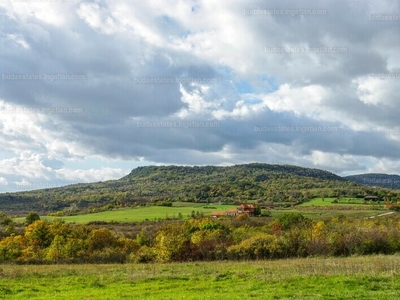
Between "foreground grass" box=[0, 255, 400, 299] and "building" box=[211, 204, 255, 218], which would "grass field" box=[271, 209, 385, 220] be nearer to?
"building" box=[211, 204, 255, 218]

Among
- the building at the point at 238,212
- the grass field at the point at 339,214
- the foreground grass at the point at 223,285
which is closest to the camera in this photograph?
the foreground grass at the point at 223,285

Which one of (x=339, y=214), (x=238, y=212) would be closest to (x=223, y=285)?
(x=339, y=214)

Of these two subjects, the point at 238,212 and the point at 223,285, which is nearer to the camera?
the point at 223,285

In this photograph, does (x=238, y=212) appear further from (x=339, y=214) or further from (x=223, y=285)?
(x=223, y=285)

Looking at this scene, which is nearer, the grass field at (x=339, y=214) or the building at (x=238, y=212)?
the grass field at (x=339, y=214)

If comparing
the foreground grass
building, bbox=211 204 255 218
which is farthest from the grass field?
the foreground grass

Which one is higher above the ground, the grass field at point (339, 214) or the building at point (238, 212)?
the building at point (238, 212)

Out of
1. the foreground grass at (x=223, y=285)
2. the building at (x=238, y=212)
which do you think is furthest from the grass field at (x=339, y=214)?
the foreground grass at (x=223, y=285)

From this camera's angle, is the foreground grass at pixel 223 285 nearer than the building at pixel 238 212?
Yes

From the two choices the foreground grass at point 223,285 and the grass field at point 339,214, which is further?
the grass field at point 339,214

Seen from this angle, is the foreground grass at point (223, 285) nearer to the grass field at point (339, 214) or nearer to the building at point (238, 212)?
the grass field at point (339, 214)

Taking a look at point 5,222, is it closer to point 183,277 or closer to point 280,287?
point 183,277

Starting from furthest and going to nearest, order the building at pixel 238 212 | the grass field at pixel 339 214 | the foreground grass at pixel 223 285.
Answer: the building at pixel 238 212
the grass field at pixel 339 214
the foreground grass at pixel 223 285

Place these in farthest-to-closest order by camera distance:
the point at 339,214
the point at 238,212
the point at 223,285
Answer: the point at 238,212 → the point at 339,214 → the point at 223,285
